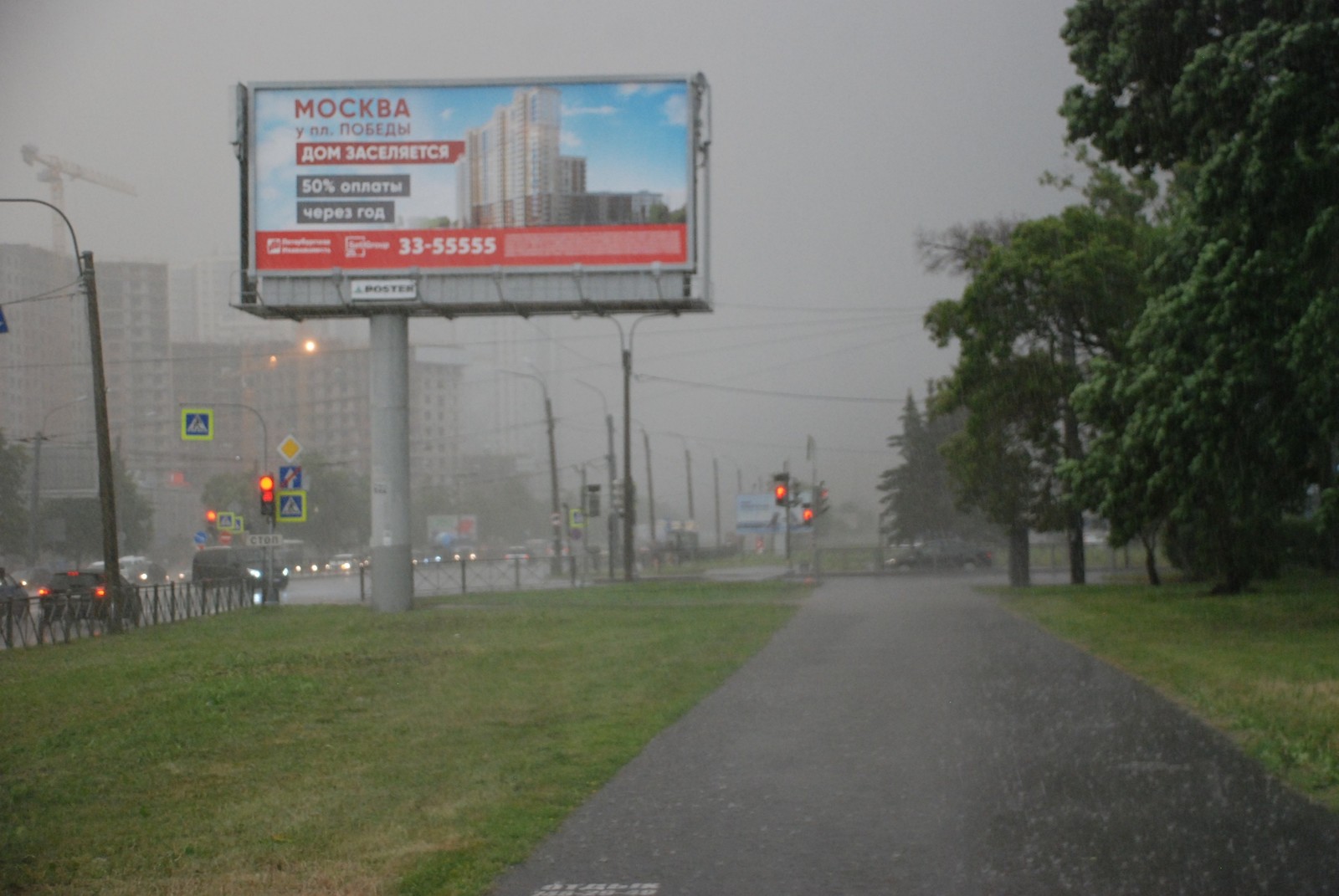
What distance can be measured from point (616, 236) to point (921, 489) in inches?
2133

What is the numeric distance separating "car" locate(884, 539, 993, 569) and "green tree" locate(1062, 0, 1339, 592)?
131ft

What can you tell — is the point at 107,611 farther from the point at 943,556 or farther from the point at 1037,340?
the point at 943,556

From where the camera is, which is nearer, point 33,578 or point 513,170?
point 513,170

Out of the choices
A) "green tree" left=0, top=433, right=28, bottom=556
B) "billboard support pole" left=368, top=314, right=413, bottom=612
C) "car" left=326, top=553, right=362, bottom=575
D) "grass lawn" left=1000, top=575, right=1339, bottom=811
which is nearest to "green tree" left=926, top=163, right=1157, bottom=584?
"grass lawn" left=1000, top=575, right=1339, bottom=811


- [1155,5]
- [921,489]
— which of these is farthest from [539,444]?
[1155,5]

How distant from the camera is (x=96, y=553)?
180ft

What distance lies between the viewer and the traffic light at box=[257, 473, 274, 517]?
107 ft

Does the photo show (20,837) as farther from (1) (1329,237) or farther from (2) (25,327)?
(2) (25,327)

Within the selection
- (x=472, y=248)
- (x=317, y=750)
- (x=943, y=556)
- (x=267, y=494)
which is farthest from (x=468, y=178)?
(x=943, y=556)

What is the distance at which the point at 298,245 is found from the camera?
3231cm

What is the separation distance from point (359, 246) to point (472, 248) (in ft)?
8.63

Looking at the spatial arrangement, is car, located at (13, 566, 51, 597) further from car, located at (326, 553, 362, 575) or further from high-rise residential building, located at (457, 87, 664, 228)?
car, located at (326, 553, 362, 575)

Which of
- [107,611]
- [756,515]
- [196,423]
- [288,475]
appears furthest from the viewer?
[756,515]

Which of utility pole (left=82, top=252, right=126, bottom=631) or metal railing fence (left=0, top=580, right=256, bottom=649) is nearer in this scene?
metal railing fence (left=0, top=580, right=256, bottom=649)
